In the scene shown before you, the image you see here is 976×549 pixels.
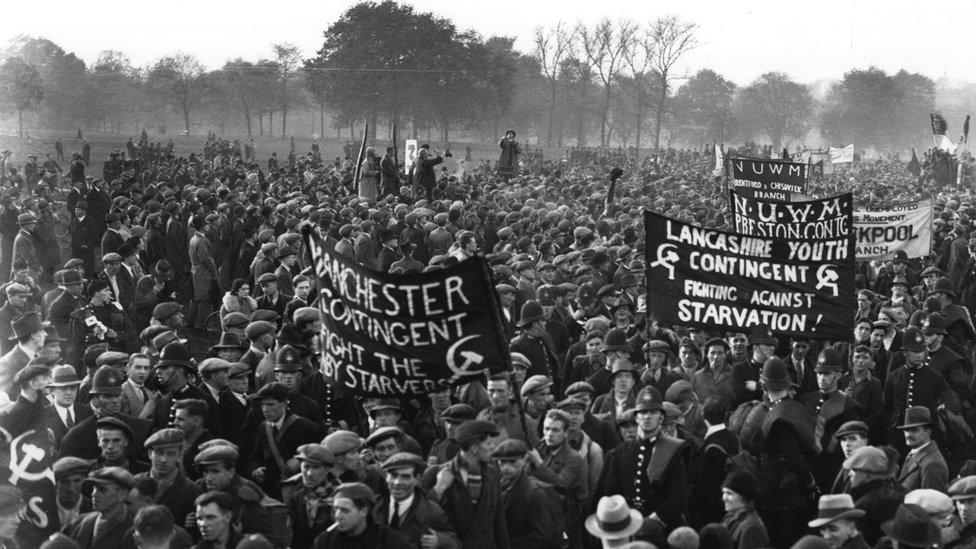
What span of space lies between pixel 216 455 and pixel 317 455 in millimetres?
613

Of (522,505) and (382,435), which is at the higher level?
(382,435)

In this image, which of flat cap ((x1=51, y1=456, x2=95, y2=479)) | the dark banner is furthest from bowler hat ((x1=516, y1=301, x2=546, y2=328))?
flat cap ((x1=51, y1=456, x2=95, y2=479))

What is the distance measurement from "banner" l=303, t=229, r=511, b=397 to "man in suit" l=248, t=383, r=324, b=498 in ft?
1.45

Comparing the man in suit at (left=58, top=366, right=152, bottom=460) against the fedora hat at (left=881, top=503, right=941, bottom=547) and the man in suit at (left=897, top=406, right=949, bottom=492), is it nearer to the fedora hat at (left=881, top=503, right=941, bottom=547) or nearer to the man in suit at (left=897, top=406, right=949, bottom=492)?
the fedora hat at (left=881, top=503, right=941, bottom=547)

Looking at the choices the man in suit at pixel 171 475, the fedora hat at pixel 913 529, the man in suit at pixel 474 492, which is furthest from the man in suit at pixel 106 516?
the fedora hat at pixel 913 529

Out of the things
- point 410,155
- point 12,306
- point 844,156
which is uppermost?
point 410,155

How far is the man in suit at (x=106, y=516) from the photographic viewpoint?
22.6 feet

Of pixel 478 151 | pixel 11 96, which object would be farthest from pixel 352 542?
pixel 478 151

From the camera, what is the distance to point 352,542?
6.59m

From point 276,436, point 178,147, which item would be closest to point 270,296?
point 276,436

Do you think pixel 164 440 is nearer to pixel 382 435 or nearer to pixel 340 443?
pixel 340 443

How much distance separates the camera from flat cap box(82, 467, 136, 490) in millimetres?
6969

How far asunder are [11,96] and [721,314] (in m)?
58.2

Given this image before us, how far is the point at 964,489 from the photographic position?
742cm
